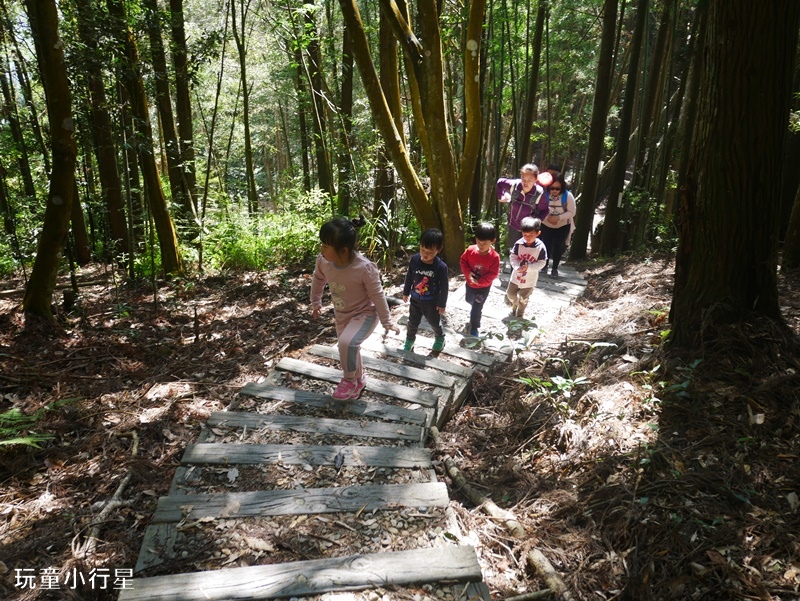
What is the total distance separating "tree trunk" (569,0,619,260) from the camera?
790cm

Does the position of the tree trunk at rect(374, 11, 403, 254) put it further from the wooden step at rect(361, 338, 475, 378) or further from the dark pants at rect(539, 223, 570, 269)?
the wooden step at rect(361, 338, 475, 378)

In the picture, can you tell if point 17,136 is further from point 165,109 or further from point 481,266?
point 481,266

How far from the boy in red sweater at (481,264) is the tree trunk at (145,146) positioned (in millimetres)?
4825

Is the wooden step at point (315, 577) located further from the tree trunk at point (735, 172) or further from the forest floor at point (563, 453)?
the tree trunk at point (735, 172)

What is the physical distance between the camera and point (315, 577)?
2035mm

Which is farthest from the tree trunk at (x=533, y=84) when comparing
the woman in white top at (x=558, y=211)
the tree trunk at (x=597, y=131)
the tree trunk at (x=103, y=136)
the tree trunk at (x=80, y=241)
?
the tree trunk at (x=80, y=241)

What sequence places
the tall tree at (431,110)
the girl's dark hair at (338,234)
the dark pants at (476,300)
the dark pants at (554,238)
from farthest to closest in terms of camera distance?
1. the dark pants at (554,238)
2. the tall tree at (431,110)
3. the dark pants at (476,300)
4. the girl's dark hair at (338,234)

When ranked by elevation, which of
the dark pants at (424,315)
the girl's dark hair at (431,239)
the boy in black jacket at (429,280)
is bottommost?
the dark pants at (424,315)

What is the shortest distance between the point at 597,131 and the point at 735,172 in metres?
6.07

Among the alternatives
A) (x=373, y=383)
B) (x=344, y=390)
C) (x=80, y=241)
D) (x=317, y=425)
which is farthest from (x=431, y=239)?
(x=80, y=241)

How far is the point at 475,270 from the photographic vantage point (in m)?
4.84

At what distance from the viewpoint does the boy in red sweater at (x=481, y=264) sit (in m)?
4.67

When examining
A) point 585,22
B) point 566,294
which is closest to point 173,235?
point 566,294

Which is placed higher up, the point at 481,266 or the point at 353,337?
the point at 481,266
